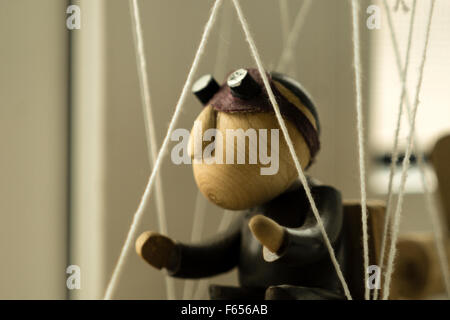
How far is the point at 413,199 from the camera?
3.86ft

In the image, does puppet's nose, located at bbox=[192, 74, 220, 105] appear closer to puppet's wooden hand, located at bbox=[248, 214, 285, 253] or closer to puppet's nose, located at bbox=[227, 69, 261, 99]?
puppet's nose, located at bbox=[227, 69, 261, 99]

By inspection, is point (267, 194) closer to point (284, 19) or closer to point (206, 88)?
point (206, 88)

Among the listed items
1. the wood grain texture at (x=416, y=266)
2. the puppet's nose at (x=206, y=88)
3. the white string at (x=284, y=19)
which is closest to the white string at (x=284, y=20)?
the white string at (x=284, y=19)

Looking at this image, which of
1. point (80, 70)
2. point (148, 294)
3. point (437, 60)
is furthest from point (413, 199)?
point (80, 70)

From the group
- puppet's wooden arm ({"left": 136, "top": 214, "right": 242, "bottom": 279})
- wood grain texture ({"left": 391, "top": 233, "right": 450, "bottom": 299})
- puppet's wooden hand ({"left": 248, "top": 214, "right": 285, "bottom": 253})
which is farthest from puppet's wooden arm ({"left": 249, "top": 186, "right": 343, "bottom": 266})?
wood grain texture ({"left": 391, "top": 233, "right": 450, "bottom": 299})

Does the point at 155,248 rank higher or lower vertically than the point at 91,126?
lower

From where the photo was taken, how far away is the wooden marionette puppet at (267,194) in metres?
0.48

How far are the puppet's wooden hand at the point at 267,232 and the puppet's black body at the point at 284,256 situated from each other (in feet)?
0.04

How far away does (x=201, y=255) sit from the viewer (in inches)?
22.1

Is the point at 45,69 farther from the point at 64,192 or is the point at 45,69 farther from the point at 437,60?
the point at 437,60

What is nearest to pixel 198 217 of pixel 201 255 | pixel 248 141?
pixel 201 255

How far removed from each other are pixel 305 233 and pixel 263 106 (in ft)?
0.40

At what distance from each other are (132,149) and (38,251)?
0.17m

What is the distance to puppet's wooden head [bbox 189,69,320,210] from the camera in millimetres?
483
